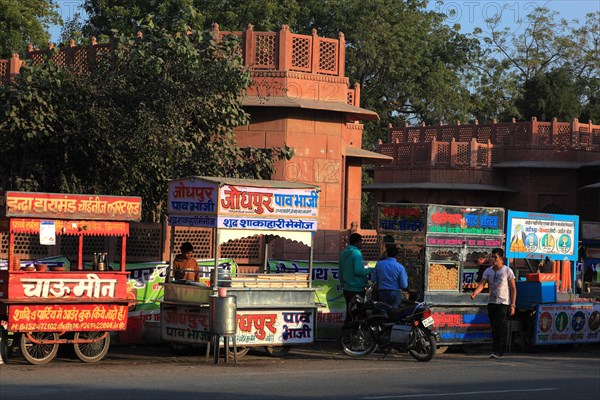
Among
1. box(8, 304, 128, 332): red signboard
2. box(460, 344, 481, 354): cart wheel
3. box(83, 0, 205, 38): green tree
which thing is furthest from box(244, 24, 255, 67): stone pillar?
box(83, 0, 205, 38): green tree

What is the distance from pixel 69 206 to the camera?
14398 mm

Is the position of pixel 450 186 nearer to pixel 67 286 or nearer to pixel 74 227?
pixel 74 227

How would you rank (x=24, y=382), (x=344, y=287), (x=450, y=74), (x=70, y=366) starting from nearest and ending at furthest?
(x=24, y=382), (x=70, y=366), (x=344, y=287), (x=450, y=74)

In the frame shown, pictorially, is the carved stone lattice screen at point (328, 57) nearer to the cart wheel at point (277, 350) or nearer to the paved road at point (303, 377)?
the paved road at point (303, 377)

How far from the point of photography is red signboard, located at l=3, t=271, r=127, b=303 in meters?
14.0

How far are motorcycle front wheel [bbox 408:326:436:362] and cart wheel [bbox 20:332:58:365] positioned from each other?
516 centimetres

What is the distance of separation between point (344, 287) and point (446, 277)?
1726 millimetres

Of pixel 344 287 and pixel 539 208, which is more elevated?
pixel 539 208

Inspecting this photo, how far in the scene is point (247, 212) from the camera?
15.1m

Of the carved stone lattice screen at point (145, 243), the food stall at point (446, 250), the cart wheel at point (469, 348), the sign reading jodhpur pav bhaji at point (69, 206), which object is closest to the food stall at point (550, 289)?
the food stall at point (446, 250)

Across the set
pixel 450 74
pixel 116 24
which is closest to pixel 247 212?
pixel 116 24

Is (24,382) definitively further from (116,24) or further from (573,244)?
(116,24)

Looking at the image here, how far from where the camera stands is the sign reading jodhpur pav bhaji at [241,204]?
48.7ft

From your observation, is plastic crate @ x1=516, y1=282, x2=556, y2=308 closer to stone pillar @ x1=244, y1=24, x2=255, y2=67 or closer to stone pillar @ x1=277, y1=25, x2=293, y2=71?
stone pillar @ x1=277, y1=25, x2=293, y2=71
